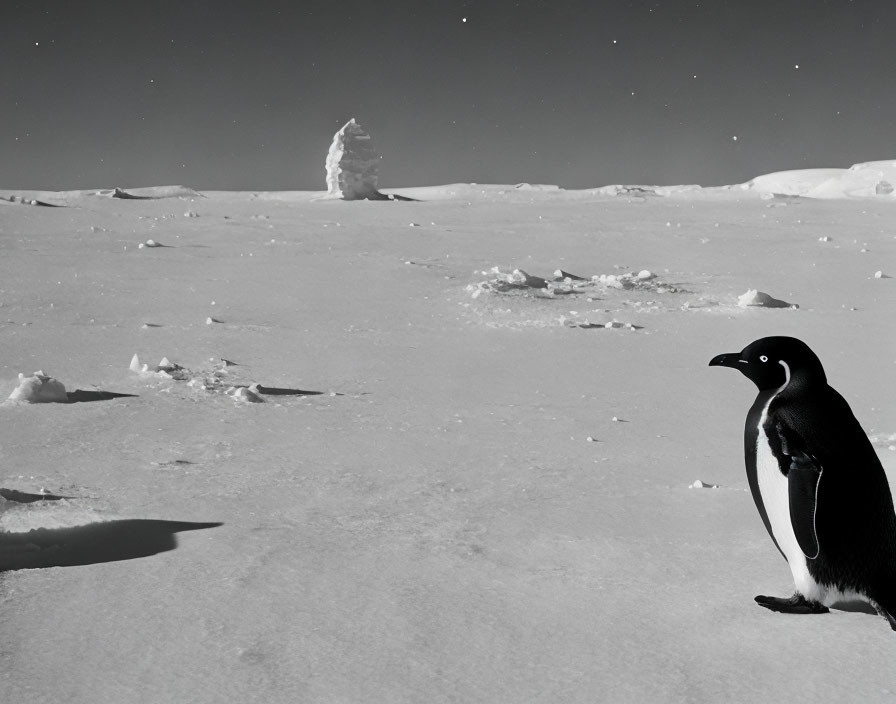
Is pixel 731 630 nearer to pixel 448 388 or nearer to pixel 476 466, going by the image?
pixel 476 466

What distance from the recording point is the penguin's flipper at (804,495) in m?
2.67

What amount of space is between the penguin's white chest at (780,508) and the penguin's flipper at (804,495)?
6 cm

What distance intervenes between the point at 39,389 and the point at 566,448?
330 centimetres

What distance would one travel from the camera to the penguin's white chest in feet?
9.15

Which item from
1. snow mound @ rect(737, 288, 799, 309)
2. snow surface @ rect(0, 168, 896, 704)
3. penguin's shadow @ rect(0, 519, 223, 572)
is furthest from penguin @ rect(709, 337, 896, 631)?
snow mound @ rect(737, 288, 799, 309)

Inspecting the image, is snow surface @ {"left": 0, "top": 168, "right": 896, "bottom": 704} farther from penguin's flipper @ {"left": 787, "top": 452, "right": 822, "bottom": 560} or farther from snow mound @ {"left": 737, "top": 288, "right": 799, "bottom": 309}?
penguin's flipper @ {"left": 787, "top": 452, "right": 822, "bottom": 560}

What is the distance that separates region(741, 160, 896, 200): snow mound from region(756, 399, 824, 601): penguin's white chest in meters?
26.0

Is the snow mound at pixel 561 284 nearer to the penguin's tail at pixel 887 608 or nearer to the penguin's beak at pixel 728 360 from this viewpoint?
the penguin's beak at pixel 728 360

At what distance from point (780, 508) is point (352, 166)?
64.7 ft

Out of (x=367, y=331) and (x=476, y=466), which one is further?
(x=367, y=331)

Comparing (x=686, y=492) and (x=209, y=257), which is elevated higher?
(x=209, y=257)

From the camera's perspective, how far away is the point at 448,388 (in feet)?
21.6

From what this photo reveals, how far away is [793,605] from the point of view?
2.76 meters

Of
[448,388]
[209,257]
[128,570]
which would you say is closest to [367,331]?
[448,388]
